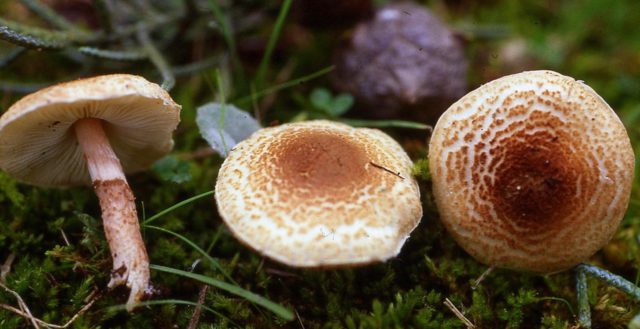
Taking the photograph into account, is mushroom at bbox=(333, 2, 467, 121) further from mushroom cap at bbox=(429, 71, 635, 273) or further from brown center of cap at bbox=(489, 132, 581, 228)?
brown center of cap at bbox=(489, 132, 581, 228)

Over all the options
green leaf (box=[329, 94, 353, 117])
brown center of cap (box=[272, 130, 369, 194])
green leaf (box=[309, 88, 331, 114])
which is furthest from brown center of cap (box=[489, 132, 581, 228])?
green leaf (box=[309, 88, 331, 114])

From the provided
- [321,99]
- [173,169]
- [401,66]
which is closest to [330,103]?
[321,99]

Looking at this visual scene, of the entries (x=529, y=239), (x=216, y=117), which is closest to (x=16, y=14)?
(x=216, y=117)

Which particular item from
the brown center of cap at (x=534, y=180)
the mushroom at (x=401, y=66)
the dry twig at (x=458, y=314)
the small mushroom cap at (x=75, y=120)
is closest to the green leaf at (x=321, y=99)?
the mushroom at (x=401, y=66)

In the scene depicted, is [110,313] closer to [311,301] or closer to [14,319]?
[14,319]

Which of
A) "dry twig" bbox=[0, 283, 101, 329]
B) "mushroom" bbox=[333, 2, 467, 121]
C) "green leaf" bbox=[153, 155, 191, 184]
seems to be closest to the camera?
"dry twig" bbox=[0, 283, 101, 329]

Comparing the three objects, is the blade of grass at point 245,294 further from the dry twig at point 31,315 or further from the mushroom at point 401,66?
the mushroom at point 401,66

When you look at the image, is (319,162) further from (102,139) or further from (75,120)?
(75,120)
